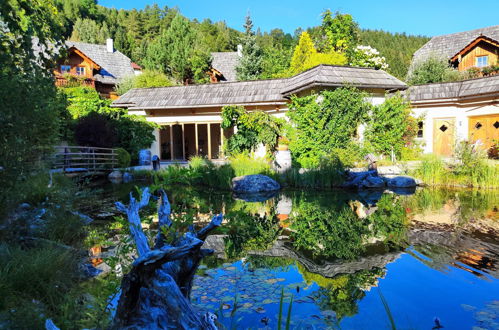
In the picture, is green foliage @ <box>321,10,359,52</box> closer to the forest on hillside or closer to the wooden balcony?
the forest on hillside

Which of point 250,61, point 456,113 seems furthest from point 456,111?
point 250,61

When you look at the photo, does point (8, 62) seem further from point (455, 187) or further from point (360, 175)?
point (455, 187)

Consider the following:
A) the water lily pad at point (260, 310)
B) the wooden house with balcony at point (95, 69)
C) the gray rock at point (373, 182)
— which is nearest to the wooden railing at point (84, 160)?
the gray rock at point (373, 182)

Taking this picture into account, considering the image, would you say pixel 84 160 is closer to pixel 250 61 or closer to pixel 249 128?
pixel 249 128

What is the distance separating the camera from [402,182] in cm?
1192

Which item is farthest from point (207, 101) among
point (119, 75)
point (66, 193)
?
point (119, 75)

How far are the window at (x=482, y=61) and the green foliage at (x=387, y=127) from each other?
520 inches

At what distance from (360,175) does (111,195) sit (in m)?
7.59

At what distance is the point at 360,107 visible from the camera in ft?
48.4

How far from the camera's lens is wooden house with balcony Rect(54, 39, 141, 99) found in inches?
1096

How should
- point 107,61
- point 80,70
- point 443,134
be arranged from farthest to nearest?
point 107,61 → point 80,70 → point 443,134

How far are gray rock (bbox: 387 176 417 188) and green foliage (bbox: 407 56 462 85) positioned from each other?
15.0 m

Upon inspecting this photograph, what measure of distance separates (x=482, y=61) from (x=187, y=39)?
20341 millimetres

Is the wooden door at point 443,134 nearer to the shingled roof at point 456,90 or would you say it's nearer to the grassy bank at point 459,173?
the shingled roof at point 456,90
